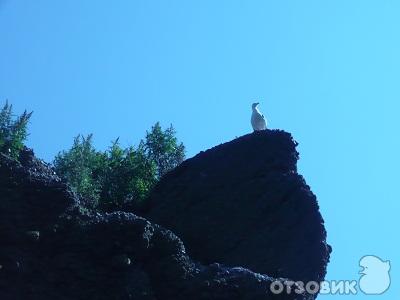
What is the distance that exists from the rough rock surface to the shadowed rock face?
213 cm

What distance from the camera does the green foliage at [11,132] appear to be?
2216 cm

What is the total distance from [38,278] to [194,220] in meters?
5.50

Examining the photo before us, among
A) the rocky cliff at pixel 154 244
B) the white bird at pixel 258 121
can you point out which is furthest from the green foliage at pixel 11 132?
the white bird at pixel 258 121

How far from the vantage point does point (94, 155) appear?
2947cm

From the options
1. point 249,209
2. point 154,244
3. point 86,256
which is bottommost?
point 86,256

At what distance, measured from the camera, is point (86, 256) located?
18.0 metres

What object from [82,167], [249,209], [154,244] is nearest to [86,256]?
[154,244]

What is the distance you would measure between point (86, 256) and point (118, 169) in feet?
33.8

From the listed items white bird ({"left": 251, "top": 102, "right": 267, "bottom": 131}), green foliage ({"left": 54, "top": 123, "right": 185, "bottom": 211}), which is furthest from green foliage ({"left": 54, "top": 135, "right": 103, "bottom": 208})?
white bird ({"left": 251, "top": 102, "right": 267, "bottom": 131})

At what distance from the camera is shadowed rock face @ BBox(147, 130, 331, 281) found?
20953 mm

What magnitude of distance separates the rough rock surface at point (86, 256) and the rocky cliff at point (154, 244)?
19 mm

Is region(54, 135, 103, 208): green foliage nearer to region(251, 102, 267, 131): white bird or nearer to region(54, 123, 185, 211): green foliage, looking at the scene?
region(54, 123, 185, 211): green foliage

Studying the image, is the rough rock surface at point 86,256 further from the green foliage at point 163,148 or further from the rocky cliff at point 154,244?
the green foliage at point 163,148

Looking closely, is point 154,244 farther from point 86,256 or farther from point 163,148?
point 163,148
